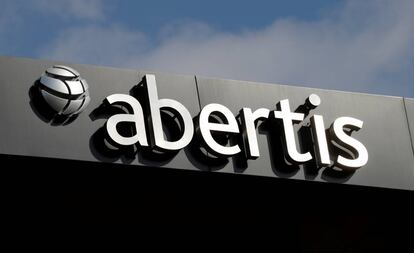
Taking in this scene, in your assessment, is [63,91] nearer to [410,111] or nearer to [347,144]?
[347,144]

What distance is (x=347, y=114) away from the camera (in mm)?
19219

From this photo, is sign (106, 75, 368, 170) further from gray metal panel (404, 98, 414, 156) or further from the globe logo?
gray metal panel (404, 98, 414, 156)

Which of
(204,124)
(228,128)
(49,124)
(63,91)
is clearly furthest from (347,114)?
(49,124)

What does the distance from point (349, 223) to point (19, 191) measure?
5518mm

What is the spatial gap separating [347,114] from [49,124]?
488 cm

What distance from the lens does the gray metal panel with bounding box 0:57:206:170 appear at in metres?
16.7

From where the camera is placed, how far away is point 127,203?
18703 mm

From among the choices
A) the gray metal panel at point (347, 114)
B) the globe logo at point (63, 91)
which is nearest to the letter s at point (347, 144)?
the gray metal panel at point (347, 114)

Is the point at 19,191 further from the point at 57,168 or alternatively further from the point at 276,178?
the point at 276,178

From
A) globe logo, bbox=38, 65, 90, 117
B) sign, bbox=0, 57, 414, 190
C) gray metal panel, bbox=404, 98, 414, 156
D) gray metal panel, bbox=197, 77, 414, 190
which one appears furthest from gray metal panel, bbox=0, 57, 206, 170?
gray metal panel, bbox=404, 98, 414, 156

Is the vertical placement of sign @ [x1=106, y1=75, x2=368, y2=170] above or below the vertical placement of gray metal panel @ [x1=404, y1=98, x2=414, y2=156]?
below

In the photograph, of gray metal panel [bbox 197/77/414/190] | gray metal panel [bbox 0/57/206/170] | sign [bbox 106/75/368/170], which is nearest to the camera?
gray metal panel [bbox 0/57/206/170]

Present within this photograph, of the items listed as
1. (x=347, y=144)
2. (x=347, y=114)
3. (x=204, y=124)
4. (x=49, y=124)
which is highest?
(x=347, y=114)

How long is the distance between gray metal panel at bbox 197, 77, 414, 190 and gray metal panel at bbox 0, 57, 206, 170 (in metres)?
1.07
